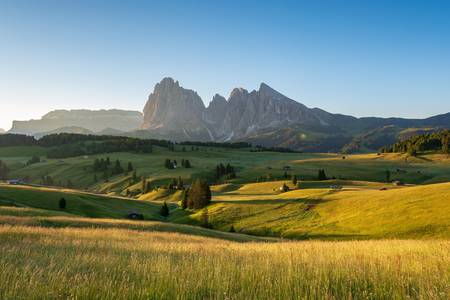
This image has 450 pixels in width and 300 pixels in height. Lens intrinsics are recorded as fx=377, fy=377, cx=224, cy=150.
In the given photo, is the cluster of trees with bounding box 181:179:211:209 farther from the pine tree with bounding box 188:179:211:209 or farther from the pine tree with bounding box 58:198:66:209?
the pine tree with bounding box 58:198:66:209

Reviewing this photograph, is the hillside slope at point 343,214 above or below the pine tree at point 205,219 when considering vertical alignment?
above

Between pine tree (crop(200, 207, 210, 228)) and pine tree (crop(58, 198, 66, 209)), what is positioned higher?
pine tree (crop(58, 198, 66, 209))

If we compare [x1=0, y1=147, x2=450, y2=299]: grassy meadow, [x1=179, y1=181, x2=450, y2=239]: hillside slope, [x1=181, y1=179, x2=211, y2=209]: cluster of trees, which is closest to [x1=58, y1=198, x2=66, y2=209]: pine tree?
[x1=0, y1=147, x2=450, y2=299]: grassy meadow

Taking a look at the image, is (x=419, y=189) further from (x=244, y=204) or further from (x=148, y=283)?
(x=148, y=283)

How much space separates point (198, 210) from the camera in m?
126

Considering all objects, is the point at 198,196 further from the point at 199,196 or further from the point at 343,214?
the point at 343,214

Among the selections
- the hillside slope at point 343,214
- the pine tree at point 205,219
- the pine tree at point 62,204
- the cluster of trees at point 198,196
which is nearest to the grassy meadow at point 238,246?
the hillside slope at point 343,214

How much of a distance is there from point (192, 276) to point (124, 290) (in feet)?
7.47

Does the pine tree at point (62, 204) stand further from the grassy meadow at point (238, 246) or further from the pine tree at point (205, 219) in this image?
the pine tree at point (205, 219)

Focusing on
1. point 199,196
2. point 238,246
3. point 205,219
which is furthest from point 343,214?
point 238,246

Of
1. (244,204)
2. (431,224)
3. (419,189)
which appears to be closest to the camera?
(431,224)

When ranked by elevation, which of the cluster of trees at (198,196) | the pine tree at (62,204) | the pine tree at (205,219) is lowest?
the pine tree at (205,219)

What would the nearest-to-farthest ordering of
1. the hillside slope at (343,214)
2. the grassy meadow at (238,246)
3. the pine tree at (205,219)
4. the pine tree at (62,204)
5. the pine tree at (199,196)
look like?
the grassy meadow at (238,246)
the hillside slope at (343,214)
the pine tree at (62,204)
the pine tree at (205,219)
the pine tree at (199,196)

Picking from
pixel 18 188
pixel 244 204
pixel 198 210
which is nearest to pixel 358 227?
pixel 244 204
